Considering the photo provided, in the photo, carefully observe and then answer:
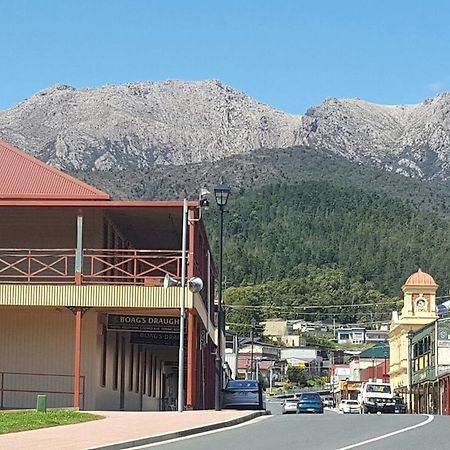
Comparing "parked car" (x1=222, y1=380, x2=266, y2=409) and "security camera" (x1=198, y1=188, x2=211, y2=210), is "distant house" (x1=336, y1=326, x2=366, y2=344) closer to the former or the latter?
"parked car" (x1=222, y1=380, x2=266, y2=409)

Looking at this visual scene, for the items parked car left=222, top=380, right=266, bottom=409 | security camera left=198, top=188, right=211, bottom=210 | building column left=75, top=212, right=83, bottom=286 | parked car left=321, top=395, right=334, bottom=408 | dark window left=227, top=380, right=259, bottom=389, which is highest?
security camera left=198, top=188, right=211, bottom=210

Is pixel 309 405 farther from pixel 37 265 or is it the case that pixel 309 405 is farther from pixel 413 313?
pixel 413 313

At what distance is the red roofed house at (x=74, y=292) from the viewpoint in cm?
3144

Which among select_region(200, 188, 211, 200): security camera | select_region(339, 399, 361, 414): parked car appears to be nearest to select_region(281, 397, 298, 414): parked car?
select_region(339, 399, 361, 414): parked car

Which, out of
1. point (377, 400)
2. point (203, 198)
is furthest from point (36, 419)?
point (377, 400)

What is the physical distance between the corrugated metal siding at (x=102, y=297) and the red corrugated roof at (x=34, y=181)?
3277 mm

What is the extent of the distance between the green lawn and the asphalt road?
10.7 ft

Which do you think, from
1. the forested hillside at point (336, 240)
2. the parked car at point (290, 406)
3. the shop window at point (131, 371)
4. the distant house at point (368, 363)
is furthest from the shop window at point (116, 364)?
the forested hillside at point (336, 240)

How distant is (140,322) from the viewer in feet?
113

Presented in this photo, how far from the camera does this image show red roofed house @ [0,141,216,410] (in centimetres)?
3144

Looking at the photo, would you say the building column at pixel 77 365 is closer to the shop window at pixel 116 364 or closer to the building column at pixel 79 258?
the building column at pixel 79 258

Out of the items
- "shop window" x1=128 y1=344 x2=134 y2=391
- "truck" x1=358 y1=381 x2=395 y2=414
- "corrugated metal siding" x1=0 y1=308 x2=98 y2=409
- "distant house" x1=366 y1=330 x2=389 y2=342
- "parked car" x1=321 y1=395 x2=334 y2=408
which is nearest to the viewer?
"corrugated metal siding" x1=0 y1=308 x2=98 y2=409

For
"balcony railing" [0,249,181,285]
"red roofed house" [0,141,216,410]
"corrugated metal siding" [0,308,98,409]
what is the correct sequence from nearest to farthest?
"red roofed house" [0,141,216,410], "balcony railing" [0,249,181,285], "corrugated metal siding" [0,308,98,409]

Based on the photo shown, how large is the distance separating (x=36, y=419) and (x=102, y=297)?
8310mm
